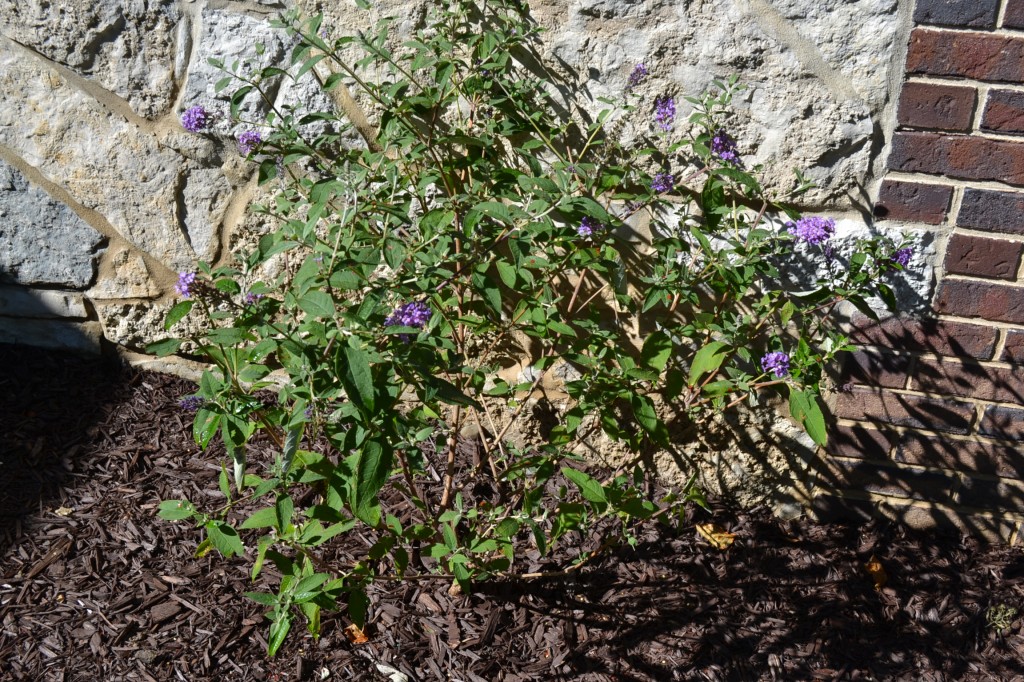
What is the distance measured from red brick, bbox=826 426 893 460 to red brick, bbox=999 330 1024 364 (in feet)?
1.09

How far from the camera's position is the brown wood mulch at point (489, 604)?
198cm

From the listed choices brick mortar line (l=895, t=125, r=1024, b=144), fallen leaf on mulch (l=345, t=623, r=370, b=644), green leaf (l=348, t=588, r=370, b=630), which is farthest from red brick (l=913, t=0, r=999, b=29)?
fallen leaf on mulch (l=345, t=623, r=370, b=644)

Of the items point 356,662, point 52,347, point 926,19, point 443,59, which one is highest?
point 926,19

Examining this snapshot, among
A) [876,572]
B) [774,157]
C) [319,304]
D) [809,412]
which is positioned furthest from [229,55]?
[876,572]

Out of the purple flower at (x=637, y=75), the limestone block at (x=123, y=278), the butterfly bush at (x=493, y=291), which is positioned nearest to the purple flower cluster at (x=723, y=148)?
the butterfly bush at (x=493, y=291)

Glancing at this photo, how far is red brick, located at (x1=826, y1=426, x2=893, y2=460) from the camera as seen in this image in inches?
90.7

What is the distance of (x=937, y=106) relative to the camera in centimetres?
195

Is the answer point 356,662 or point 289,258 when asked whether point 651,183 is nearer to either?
point 289,258

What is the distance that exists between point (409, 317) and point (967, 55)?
130 cm

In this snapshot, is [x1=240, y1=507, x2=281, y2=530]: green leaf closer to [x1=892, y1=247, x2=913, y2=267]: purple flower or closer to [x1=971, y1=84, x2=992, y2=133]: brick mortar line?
[x1=892, y1=247, x2=913, y2=267]: purple flower

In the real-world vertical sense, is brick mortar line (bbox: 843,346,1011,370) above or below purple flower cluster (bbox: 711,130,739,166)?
below

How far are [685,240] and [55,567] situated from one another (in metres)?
1.71

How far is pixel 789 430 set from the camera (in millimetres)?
2373

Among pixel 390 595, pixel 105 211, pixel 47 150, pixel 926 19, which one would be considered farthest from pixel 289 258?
pixel 926 19
